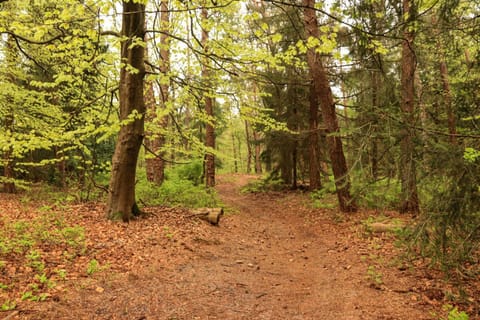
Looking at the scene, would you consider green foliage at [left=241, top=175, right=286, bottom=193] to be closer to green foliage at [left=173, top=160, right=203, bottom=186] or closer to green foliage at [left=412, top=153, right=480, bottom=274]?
green foliage at [left=173, top=160, right=203, bottom=186]

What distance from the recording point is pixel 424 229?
4.06 meters

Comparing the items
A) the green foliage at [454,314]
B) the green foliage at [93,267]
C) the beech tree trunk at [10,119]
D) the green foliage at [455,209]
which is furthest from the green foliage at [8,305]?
the beech tree trunk at [10,119]

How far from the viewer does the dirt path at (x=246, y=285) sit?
153 inches

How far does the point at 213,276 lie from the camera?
5.27 metres

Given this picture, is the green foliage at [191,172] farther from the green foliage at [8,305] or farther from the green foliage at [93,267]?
the green foliage at [8,305]

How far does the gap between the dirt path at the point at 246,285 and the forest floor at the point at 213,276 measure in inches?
0.6

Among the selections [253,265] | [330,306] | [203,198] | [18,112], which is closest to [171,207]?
[203,198]

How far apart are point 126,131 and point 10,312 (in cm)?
492

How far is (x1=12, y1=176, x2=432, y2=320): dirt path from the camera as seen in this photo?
12.8ft

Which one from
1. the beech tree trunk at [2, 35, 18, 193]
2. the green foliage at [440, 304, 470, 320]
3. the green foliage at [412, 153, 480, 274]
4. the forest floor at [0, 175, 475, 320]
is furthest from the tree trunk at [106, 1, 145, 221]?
the green foliage at [440, 304, 470, 320]

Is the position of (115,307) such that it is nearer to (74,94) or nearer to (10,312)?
(10,312)

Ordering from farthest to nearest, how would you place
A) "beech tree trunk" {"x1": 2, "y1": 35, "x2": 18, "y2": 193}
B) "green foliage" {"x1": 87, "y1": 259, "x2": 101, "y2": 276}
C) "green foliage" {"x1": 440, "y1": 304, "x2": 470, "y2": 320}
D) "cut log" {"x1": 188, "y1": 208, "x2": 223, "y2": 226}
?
"cut log" {"x1": 188, "y1": 208, "x2": 223, "y2": 226} < "beech tree trunk" {"x1": 2, "y1": 35, "x2": 18, "y2": 193} < "green foliage" {"x1": 87, "y1": 259, "x2": 101, "y2": 276} < "green foliage" {"x1": 440, "y1": 304, "x2": 470, "y2": 320}

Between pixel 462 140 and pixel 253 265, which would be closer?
pixel 462 140

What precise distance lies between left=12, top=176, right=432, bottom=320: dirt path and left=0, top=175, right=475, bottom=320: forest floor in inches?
0.6
